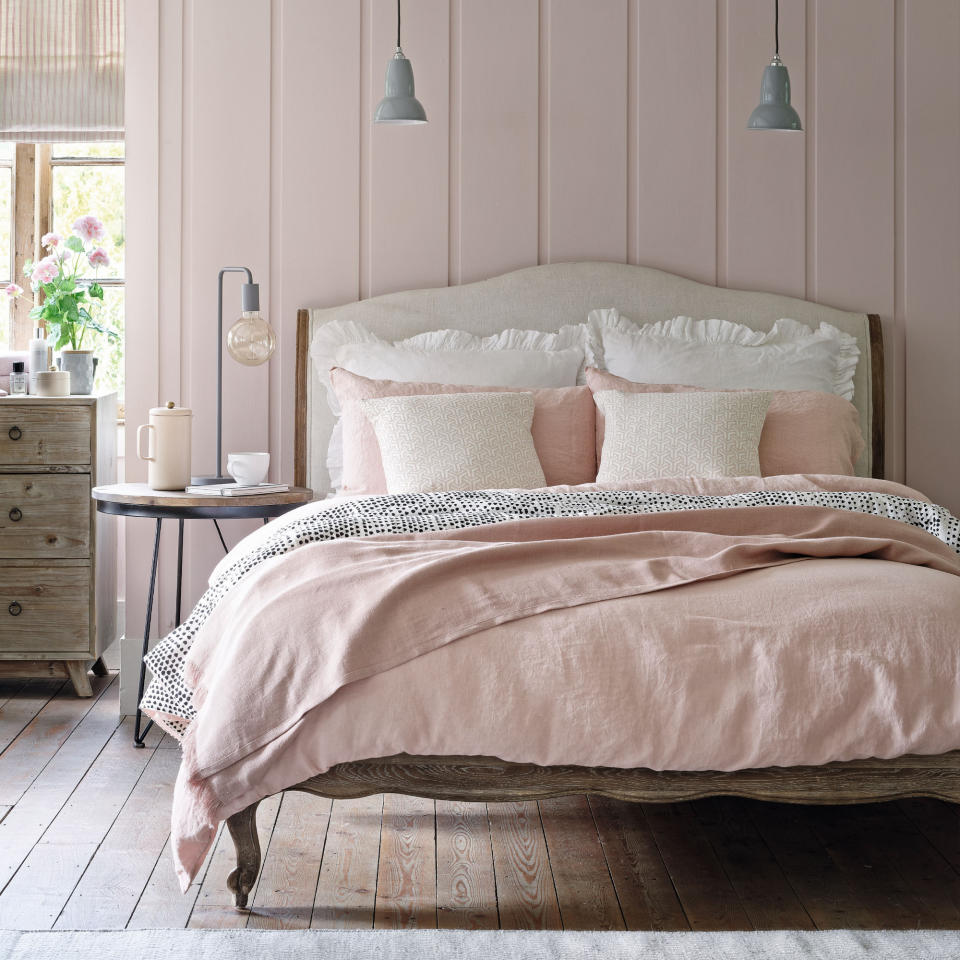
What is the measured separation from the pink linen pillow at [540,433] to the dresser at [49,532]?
0.83m

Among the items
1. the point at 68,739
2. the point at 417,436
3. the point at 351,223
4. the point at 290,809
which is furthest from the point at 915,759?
the point at 351,223

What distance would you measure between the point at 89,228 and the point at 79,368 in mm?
452

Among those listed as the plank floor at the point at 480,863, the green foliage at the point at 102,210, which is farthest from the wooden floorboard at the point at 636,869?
the green foliage at the point at 102,210

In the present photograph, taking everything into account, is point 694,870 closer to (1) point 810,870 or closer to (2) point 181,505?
(1) point 810,870

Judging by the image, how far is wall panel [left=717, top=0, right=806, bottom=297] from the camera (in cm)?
367

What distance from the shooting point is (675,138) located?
3.68m

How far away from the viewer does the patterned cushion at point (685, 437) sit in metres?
2.97

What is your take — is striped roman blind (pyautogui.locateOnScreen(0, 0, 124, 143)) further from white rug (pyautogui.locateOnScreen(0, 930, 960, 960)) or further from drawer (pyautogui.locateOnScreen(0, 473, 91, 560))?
white rug (pyautogui.locateOnScreen(0, 930, 960, 960))

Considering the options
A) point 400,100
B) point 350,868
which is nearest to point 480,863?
point 350,868

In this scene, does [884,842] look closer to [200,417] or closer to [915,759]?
[915,759]

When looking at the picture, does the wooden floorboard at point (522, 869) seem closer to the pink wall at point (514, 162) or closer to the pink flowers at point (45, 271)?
the pink wall at point (514, 162)

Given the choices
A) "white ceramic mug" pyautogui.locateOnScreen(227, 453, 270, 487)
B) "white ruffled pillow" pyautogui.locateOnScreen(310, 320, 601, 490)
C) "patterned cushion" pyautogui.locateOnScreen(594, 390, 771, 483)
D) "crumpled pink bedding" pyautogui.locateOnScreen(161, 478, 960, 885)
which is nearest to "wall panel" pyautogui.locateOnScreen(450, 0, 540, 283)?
"white ruffled pillow" pyautogui.locateOnScreen(310, 320, 601, 490)

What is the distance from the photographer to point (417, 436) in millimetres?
2980

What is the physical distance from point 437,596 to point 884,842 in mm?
1149
